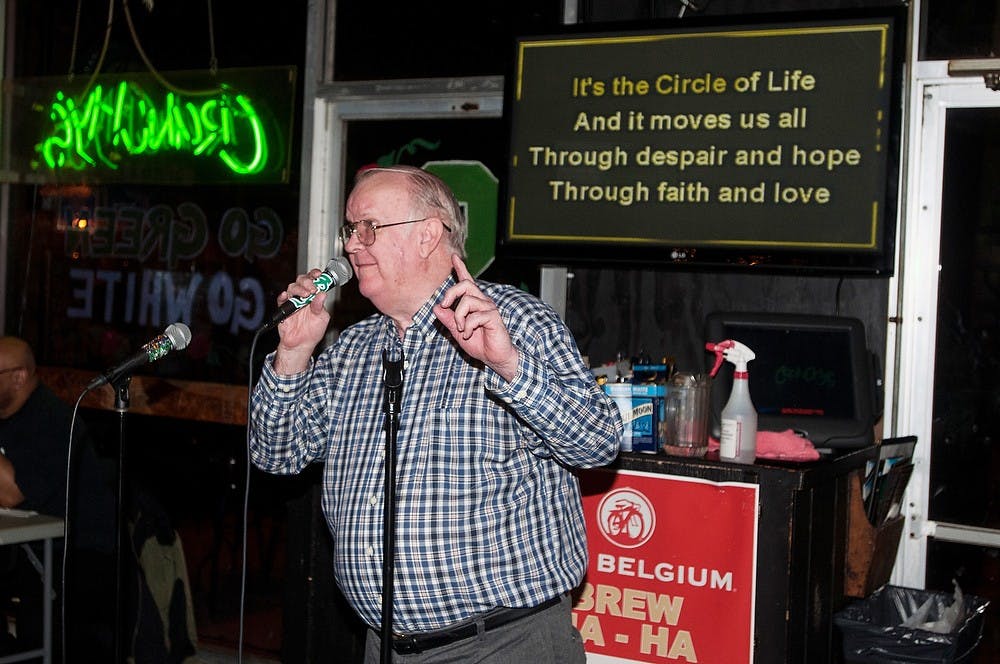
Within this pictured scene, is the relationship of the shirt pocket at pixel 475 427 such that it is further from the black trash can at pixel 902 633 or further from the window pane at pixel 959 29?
the window pane at pixel 959 29

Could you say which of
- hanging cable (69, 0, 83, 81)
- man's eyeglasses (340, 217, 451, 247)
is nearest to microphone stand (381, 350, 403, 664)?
man's eyeglasses (340, 217, 451, 247)

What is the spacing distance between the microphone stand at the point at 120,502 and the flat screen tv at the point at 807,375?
1.91 meters

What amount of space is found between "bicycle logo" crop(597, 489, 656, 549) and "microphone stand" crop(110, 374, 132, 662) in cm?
149

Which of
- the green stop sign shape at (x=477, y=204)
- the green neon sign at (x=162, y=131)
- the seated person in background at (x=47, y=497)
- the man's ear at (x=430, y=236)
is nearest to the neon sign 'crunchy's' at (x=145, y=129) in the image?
the green neon sign at (x=162, y=131)

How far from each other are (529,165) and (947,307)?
162cm

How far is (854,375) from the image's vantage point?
12.7 ft

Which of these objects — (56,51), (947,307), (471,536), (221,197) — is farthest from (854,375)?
(56,51)

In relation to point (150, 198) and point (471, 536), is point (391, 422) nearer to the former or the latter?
point (471, 536)

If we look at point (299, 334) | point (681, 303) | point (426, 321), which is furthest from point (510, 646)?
point (681, 303)

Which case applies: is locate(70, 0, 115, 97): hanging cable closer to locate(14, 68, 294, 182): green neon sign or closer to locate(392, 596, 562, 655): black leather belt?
locate(14, 68, 294, 182): green neon sign

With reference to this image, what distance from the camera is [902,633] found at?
A: 356 centimetres

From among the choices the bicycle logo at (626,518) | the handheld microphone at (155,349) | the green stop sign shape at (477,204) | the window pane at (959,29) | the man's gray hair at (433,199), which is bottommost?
the bicycle logo at (626,518)

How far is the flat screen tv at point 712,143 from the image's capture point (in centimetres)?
382

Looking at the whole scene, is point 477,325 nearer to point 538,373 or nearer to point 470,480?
point 538,373
